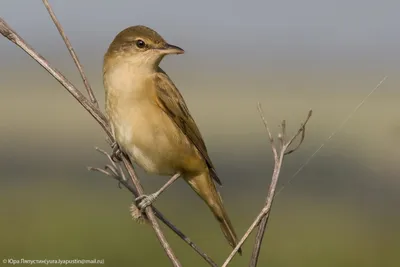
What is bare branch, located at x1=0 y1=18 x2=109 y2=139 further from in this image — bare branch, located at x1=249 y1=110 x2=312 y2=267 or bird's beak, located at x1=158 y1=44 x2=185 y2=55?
bird's beak, located at x1=158 y1=44 x2=185 y2=55

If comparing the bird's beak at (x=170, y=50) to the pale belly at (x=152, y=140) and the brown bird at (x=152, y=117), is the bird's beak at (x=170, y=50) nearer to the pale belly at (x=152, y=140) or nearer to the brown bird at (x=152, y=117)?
the brown bird at (x=152, y=117)

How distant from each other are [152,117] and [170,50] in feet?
1.34

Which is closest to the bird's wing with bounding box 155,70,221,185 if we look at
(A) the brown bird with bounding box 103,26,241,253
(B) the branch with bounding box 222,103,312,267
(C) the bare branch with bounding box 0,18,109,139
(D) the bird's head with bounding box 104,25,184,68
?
(A) the brown bird with bounding box 103,26,241,253

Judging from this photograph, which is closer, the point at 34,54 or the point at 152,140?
the point at 34,54

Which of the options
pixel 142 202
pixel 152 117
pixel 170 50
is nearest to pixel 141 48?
pixel 170 50

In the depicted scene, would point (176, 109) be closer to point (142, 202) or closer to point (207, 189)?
point (207, 189)

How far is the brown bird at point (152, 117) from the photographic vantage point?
16.3 ft

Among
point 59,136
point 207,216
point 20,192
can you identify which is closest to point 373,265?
point 207,216

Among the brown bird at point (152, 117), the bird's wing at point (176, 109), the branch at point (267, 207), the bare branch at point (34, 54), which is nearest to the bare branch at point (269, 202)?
the branch at point (267, 207)

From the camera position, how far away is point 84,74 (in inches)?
151

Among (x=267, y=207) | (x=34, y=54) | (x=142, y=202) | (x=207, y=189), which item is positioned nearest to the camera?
(x=267, y=207)

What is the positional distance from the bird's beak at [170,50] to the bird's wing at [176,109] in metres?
0.19

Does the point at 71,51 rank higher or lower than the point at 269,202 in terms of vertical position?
higher

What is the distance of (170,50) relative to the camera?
199 inches
